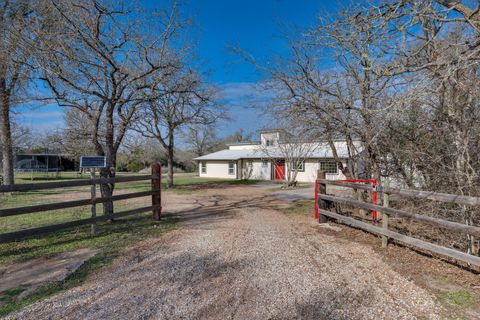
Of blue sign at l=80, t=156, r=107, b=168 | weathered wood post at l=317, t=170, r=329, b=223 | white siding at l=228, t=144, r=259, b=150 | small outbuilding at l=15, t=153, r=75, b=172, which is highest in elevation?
white siding at l=228, t=144, r=259, b=150

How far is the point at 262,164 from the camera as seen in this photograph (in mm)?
28391

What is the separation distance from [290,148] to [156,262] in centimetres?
1677

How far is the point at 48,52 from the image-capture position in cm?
647

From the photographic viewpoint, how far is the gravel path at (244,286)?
3021 millimetres

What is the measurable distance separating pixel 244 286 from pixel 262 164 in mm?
24876

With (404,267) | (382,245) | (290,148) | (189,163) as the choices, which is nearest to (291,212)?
(382,245)

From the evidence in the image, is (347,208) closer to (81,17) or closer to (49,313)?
(49,313)

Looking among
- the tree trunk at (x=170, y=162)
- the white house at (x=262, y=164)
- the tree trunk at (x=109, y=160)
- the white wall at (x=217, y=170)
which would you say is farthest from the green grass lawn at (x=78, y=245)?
the white wall at (x=217, y=170)

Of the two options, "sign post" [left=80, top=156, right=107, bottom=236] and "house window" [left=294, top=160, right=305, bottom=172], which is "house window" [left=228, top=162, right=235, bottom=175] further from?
"sign post" [left=80, top=156, right=107, bottom=236]

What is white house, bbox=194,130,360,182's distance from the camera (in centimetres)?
2348

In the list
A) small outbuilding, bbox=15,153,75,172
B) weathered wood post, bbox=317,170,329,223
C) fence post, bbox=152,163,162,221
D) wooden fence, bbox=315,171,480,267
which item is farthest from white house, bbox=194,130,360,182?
small outbuilding, bbox=15,153,75,172

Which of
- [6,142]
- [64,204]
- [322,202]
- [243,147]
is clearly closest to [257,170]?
[243,147]

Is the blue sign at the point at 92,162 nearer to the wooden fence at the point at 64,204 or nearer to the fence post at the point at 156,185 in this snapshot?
the wooden fence at the point at 64,204

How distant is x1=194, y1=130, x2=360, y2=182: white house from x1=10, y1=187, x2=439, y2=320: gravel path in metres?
17.6
